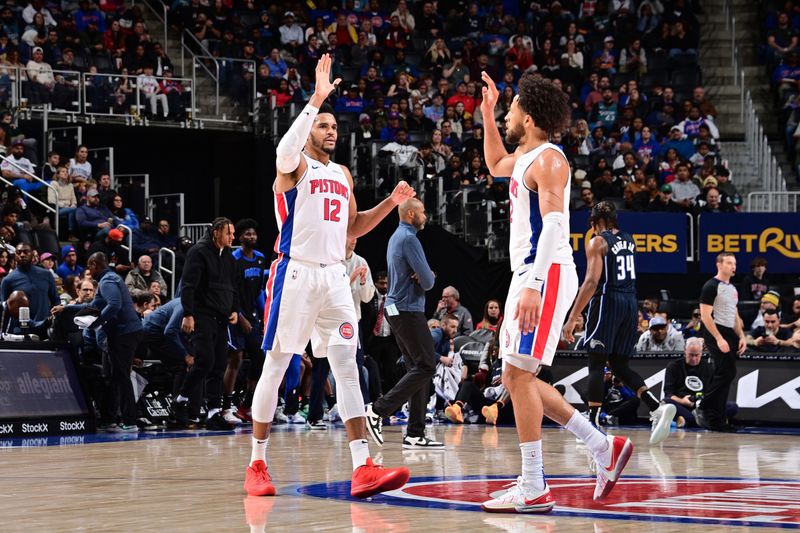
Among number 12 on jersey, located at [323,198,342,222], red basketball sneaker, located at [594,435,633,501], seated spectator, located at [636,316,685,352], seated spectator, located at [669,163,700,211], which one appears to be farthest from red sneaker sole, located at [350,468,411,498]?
seated spectator, located at [669,163,700,211]

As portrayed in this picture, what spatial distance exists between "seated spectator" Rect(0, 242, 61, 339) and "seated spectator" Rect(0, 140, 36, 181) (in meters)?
4.34

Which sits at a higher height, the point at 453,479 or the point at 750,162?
the point at 750,162

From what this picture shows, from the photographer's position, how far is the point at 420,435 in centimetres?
1041

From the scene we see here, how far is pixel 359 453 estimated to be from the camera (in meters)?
6.55

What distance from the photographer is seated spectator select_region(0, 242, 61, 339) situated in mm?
13391

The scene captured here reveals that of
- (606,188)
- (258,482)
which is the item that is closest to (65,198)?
(606,188)

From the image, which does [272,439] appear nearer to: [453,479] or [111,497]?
[453,479]

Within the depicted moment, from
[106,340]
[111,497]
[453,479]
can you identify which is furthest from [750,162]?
[111,497]

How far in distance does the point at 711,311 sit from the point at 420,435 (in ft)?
12.3

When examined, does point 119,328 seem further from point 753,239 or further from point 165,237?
point 753,239

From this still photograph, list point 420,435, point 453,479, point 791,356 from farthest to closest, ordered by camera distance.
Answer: point 791,356 → point 420,435 → point 453,479

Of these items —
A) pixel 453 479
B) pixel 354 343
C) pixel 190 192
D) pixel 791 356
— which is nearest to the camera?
pixel 354 343

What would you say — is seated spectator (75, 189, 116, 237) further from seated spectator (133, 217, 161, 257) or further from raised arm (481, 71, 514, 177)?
raised arm (481, 71, 514, 177)

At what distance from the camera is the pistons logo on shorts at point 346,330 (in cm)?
691
